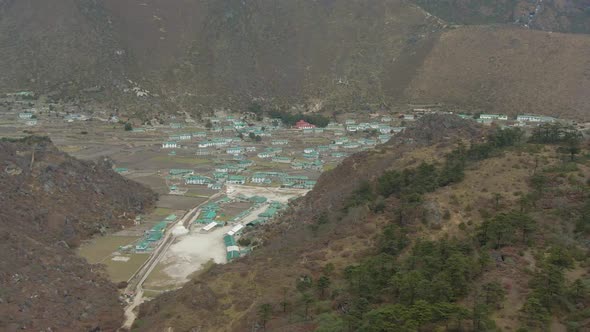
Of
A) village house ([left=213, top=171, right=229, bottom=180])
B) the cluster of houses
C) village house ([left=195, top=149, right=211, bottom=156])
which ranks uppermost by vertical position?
village house ([left=195, top=149, right=211, bottom=156])

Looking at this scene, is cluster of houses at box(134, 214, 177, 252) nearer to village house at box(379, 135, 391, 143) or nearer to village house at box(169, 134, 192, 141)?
village house at box(169, 134, 192, 141)

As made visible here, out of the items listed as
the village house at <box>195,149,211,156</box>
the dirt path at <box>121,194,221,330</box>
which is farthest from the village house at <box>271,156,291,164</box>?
the dirt path at <box>121,194,221,330</box>

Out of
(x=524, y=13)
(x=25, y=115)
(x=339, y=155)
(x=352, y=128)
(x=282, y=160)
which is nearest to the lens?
(x=282, y=160)

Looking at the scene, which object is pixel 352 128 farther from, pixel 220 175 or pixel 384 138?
pixel 220 175

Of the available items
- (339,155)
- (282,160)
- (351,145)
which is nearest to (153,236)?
(282,160)

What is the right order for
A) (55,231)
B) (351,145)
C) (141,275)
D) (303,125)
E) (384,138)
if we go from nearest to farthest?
(141,275)
(55,231)
(351,145)
(384,138)
(303,125)
